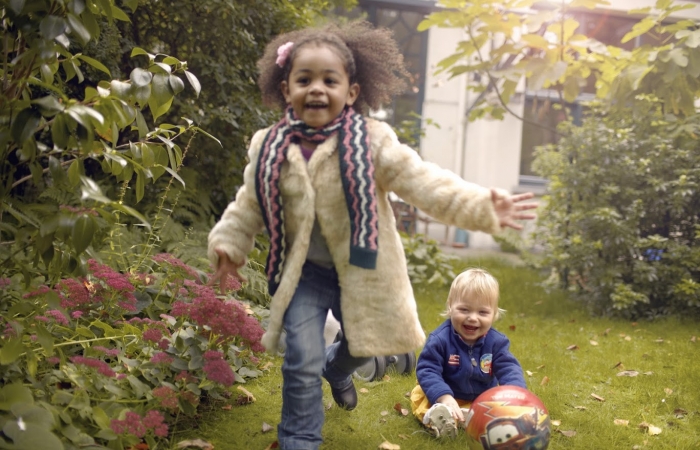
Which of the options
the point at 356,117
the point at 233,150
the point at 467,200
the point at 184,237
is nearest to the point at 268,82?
the point at 356,117

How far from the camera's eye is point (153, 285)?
3.88 meters

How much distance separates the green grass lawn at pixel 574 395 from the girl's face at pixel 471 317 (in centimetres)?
48

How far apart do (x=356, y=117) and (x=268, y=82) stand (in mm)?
492

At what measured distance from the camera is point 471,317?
335 centimetres

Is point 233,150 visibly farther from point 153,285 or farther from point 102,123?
point 102,123

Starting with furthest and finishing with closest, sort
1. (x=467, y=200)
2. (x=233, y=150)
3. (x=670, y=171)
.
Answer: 1. (x=670, y=171)
2. (x=233, y=150)
3. (x=467, y=200)

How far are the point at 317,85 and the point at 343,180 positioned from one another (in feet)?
1.28

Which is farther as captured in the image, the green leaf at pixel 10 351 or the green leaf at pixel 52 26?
the green leaf at pixel 10 351

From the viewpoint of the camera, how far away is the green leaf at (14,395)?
2223 mm

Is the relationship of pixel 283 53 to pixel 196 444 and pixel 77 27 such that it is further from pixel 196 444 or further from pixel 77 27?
pixel 196 444

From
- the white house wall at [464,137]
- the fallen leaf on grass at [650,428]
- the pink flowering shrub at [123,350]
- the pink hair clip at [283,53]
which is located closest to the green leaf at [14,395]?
the pink flowering shrub at [123,350]

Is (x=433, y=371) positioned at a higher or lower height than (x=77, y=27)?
lower

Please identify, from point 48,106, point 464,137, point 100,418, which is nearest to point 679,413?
point 100,418

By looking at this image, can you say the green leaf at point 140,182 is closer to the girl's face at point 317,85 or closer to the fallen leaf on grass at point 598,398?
the girl's face at point 317,85
